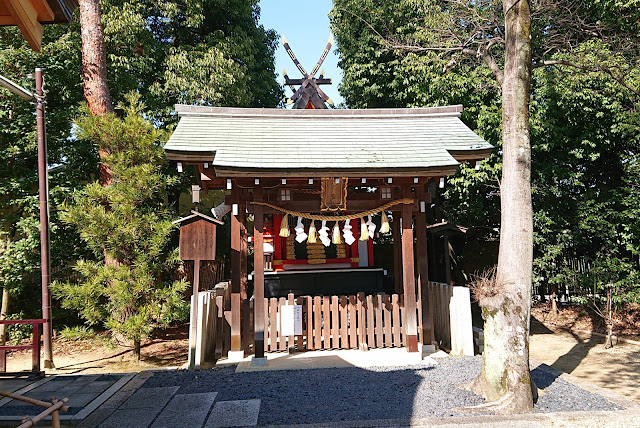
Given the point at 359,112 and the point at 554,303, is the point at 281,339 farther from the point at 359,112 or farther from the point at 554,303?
the point at 554,303

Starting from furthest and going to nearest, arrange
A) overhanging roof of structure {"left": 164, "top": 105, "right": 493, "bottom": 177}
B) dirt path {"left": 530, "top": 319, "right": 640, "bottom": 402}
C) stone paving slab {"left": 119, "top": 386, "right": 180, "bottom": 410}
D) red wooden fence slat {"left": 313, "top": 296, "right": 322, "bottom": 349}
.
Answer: red wooden fence slat {"left": 313, "top": 296, "right": 322, "bottom": 349}
overhanging roof of structure {"left": 164, "top": 105, "right": 493, "bottom": 177}
dirt path {"left": 530, "top": 319, "right": 640, "bottom": 402}
stone paving slab {"left": 119, "top": 386, "right": 180, "bottom": 410}

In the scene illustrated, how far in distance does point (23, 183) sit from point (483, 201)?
40.7ft

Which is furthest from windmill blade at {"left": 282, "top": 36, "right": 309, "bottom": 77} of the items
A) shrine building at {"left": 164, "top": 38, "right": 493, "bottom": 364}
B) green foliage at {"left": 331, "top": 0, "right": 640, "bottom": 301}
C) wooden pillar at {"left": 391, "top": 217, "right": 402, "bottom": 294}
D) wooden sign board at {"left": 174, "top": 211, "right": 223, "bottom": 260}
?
wooden sign board at {"left": 174, "top": 211, "right": 223, "bottom": 260}

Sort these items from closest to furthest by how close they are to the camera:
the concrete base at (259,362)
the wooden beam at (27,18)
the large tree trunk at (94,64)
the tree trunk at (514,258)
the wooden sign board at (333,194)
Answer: the wooden beam at (27,18)
the tree trunk at (514,258)
the concrete base at (259,362)
the wooden sign board at (333,194)
the large tree trunk at (94,64)

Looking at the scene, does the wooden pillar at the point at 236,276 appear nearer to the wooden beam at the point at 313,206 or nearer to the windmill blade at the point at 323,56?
the wooden beam at the point at 313,206

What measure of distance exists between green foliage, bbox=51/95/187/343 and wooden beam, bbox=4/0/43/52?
15.4 feet

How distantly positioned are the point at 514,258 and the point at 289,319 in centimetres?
408

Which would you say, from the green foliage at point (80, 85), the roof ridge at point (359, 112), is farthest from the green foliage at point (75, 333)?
the roof ridge at point (359, 112)

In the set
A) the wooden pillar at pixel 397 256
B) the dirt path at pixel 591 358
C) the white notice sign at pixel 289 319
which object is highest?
the wooden pillar at pixel 397 256

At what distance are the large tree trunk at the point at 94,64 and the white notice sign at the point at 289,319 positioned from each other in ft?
18.6

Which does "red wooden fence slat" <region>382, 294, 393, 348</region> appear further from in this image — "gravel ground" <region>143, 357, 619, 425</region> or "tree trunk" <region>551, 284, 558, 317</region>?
"tree trunk" <region>551, 284, 558, 317</region>

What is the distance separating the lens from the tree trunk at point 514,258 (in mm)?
5055

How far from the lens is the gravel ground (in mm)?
4840

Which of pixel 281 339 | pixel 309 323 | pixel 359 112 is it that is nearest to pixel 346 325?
pixel 309 323
